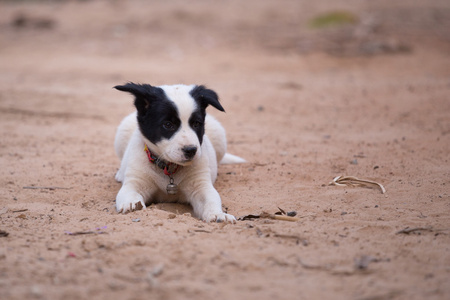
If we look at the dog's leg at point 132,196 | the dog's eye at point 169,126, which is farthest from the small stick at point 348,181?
the dog's leg at point 132,196

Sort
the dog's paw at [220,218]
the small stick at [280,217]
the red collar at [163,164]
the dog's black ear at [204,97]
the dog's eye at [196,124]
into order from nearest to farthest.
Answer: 1. the small stick at [280,217]
2. the dog's paw at [220,218]
3. the dog's eye at [196,124]
4. the dog's black ear at [204,97]
5. the red collar at [163,164]

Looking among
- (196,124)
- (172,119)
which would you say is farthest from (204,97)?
(172,119)

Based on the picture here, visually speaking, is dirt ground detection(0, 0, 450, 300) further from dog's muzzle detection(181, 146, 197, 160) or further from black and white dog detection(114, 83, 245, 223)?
dog's muzzle detection(181, 146, 197, 160)

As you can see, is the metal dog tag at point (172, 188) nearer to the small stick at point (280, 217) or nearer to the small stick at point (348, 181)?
the small stick at point (280, 217)

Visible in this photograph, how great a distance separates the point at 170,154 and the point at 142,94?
65cm

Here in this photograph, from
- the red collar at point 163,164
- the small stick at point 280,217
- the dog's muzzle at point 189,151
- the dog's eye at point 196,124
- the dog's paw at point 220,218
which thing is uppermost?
the dog's eye at point 196,124

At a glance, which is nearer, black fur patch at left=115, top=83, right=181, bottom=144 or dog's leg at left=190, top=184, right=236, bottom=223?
dog's leg at left=190, top=184, right=236, bottom=223

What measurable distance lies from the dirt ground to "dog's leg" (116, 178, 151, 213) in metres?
0.14

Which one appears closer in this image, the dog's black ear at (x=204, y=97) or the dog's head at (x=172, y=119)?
the dog's head at (x=172, y=119)

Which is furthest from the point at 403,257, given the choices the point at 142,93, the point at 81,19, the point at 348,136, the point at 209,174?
the point at 81,19

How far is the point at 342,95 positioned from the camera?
33.5 feet

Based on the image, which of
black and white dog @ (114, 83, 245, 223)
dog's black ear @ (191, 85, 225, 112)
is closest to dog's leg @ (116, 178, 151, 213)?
black and white dog @ (114, 83, 245, 223)

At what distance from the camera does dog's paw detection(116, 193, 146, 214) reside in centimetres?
439

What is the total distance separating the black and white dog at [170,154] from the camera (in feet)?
14.4
